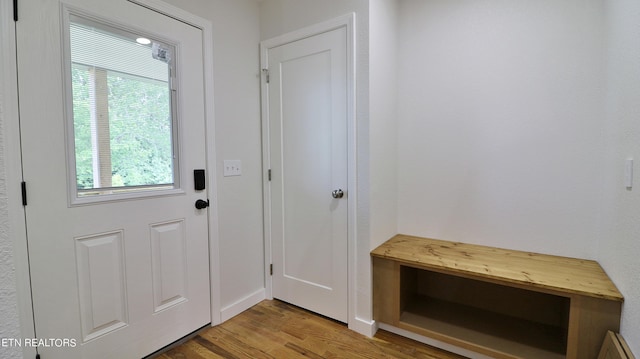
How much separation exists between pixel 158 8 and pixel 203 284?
182 centimetres

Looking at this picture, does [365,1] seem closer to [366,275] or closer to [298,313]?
[366,275]

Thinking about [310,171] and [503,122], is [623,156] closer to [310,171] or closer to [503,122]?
[503,122]

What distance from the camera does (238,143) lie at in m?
2.20

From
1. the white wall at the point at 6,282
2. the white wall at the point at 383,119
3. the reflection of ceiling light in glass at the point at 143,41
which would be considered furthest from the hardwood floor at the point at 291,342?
the reflection of ceiling light in glass at the point at 143,41

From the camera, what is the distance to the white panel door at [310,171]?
2.02m

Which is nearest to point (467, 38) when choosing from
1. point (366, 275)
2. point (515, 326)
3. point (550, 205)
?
point (550, 205)

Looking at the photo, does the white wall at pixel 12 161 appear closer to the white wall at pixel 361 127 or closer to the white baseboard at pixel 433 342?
the white wall at pixel 361 127

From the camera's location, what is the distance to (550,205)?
5.90 feet

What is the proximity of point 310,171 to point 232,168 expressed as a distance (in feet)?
1.98

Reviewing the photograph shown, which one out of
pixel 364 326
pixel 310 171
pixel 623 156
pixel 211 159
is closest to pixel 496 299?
pixel 364 326

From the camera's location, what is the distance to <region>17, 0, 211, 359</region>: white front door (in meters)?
1.31

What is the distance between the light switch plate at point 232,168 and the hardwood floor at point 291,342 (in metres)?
1.13

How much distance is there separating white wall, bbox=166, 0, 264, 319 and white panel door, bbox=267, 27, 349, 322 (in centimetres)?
14

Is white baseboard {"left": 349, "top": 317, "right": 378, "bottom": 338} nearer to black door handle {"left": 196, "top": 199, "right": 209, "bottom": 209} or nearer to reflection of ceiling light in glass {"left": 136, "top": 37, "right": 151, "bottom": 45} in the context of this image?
black door handle {"left": 196, "top": 199, "right": 209, "bottom": 209}
